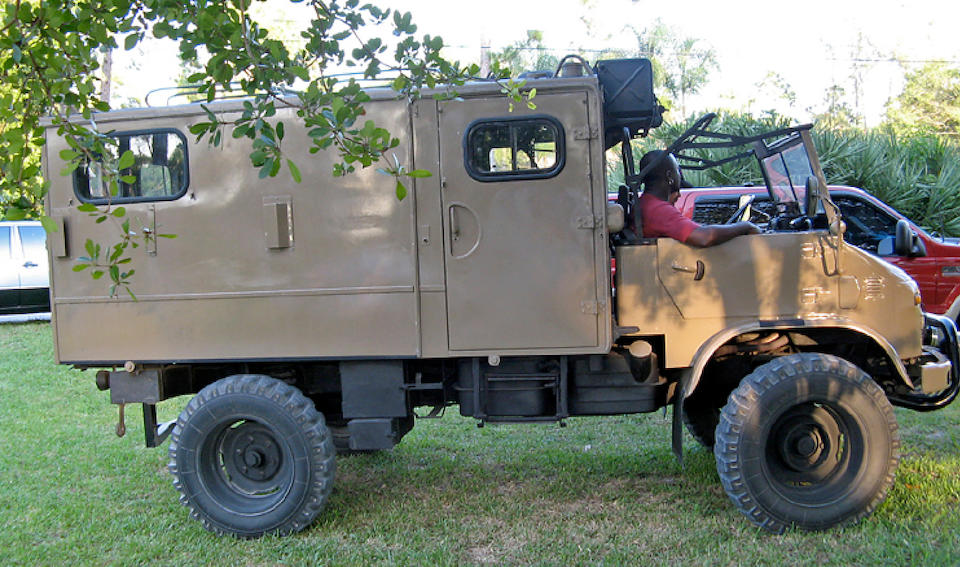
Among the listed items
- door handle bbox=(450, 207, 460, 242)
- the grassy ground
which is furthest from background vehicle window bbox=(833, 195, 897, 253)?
door handle bbox=(450, 207, 460, 242)

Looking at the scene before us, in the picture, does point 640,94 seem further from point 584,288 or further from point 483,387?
point 483,387

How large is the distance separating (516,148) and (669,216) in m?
1.05

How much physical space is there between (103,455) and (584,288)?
4.71m

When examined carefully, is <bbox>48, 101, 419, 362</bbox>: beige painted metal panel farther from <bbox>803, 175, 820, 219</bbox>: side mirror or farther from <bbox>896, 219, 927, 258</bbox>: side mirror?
<bbox>896, 219, 927, 258</bbox>: side mirror

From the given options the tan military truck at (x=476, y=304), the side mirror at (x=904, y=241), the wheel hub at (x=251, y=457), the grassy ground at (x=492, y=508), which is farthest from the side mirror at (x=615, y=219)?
the wheel hub at (x=251, y=457)

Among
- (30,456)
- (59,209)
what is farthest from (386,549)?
(30,456)

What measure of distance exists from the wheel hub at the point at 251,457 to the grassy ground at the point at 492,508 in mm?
380

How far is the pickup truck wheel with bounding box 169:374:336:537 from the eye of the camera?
16.2ft

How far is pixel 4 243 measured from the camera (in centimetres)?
1609

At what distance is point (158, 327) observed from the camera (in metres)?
5.04

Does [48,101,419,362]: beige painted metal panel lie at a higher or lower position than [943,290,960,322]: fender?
higher

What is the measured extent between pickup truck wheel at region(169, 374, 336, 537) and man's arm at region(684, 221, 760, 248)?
2.55 metres

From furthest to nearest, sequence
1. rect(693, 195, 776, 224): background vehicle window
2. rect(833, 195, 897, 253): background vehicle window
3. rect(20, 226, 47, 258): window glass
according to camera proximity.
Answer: rect(20, 226, 47, 258): window glass → rect(833, 195, 897, 253): background vehicle window → rect(693, 195, 776, 224): background vehicle window

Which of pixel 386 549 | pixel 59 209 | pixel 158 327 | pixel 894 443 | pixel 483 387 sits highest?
pixel 59 209
